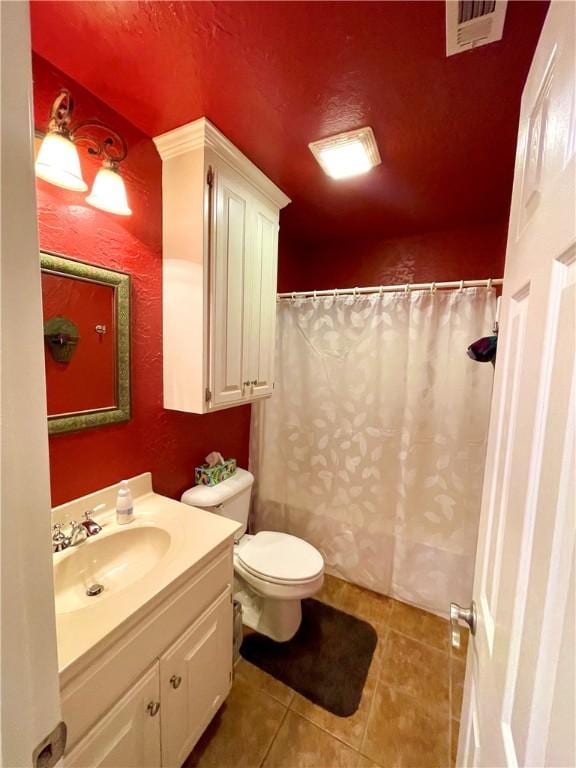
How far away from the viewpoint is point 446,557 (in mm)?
1734

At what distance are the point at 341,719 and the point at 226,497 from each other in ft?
3.27

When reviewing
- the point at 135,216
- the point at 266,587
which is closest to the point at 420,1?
the point at 135,216

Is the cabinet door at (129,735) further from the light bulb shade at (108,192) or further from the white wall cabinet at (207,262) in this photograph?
the light bulb shade at (108,192)

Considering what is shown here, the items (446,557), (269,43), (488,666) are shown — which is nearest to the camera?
(488,666)

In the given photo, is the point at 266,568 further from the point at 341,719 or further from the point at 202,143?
the point at 202,143

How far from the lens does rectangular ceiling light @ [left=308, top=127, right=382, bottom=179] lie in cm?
119

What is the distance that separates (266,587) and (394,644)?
77 cm

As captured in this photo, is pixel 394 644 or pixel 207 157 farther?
pixel 394 644

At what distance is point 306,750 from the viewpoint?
3.78 ft

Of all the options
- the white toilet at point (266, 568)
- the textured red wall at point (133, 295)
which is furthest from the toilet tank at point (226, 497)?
the textured red wall at point (133, 295)

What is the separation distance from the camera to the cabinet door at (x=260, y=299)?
1507 mm

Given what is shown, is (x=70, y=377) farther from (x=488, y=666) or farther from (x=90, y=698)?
(x=488, y=666)

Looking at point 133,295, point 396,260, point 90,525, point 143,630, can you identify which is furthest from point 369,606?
point 396,260

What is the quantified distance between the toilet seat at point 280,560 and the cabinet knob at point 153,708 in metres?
0.63
